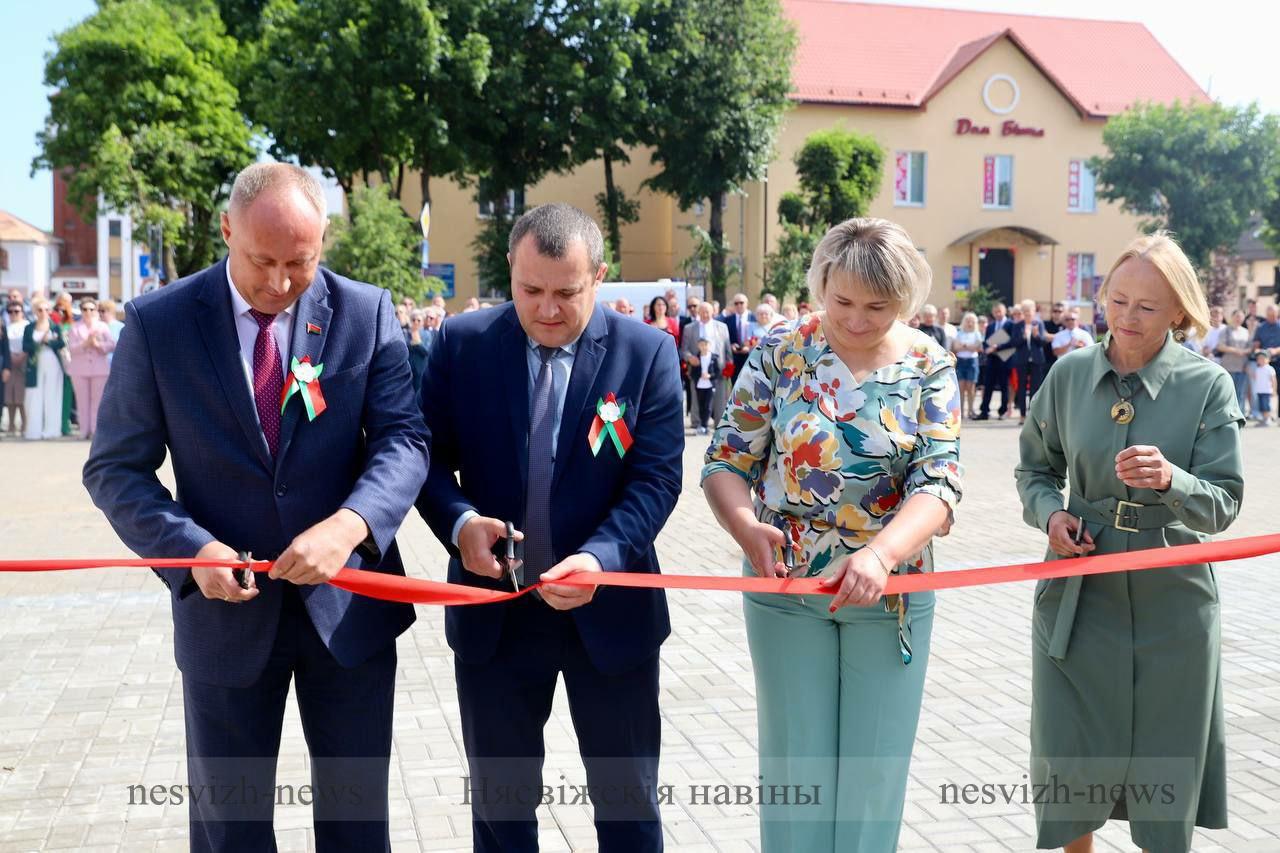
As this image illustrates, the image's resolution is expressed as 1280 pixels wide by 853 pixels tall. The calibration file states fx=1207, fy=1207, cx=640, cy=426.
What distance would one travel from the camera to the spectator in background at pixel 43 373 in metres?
17.9

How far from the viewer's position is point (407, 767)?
477 cm

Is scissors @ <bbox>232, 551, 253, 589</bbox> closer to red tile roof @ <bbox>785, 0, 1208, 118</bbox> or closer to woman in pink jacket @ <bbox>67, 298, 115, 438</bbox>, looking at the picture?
woman in pink jacket @ <bbox>67, 298, 115, 438</bbox>

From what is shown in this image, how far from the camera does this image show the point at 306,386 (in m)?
3.04

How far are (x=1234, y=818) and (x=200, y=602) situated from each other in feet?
11.6

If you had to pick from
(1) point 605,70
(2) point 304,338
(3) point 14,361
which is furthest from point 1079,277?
(2) point 304,338

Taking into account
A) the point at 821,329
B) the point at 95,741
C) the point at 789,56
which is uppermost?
the point at 789,56

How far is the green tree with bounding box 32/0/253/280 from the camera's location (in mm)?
39094

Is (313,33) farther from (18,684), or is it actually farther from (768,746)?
(768,746)

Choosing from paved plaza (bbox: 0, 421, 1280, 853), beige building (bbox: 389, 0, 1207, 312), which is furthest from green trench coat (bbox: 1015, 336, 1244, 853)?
beige building (bbox: 389, 0, 1207, 312)

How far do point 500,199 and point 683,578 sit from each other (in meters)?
38.2

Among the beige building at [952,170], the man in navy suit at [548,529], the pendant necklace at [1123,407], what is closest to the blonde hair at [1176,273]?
the pendant necklace at [1123,407]

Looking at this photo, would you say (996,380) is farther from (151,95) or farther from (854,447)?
(151,95)


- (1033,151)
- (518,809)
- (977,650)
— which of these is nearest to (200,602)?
(518,809)

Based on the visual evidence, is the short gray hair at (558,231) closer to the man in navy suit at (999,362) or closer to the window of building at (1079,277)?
the man in navy suit at (999,362)
